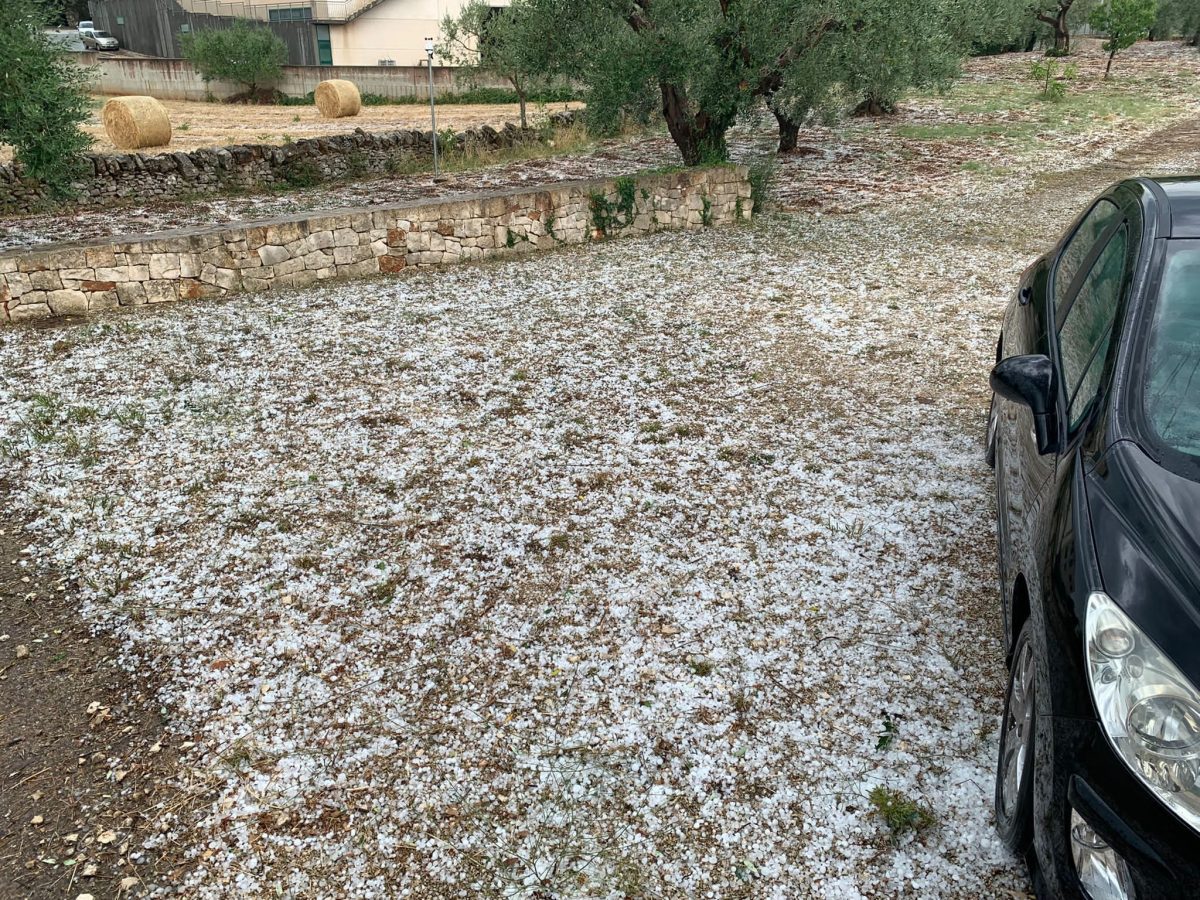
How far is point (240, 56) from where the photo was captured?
33.9 metres

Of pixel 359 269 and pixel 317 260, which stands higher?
pixel 317 260

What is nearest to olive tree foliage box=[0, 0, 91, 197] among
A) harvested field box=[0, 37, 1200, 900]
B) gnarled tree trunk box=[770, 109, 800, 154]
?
harvested field box=[0, 37, 1200, 900]

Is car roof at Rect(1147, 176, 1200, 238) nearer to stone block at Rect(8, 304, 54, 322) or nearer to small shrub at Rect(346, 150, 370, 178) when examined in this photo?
stone block at Rect(8, 304, 54, 322)

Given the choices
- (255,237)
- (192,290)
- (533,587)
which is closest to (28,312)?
(192,290)

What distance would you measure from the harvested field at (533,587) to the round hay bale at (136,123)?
12720 millimetres

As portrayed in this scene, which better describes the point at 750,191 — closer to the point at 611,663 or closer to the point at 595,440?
the point at 595,440

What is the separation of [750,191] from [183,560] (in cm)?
970

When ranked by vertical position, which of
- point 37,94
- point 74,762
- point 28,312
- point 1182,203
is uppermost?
point 37,94

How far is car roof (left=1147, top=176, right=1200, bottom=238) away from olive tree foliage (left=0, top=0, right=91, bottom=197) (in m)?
10.7

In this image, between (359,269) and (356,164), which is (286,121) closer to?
(356,164)

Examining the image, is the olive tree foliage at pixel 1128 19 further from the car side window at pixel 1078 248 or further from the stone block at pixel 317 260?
the car side window at pixel 1078 248

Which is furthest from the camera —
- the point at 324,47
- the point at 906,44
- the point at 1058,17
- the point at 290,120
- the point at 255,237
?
the point at 324,47

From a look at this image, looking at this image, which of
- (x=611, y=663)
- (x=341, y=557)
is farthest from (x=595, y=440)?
(x=611, y=663)

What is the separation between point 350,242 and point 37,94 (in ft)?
12.9
